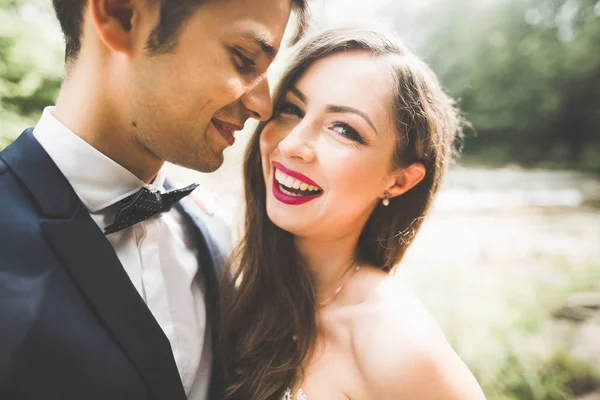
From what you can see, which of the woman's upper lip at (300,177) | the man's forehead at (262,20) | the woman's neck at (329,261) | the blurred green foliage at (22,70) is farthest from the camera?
the blurred green foliage at (22,70)

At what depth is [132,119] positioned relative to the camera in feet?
4.85

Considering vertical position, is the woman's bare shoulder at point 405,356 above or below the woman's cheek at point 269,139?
below

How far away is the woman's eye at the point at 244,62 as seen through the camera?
1.53m

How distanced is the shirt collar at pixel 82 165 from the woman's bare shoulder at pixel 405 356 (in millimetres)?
980

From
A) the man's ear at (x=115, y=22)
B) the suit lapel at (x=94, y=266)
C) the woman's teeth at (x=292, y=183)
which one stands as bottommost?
the suit lapel at (x=94, y=266)

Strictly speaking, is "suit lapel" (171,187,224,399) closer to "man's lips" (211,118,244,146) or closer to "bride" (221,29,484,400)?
"bride" (221,29,484,400)

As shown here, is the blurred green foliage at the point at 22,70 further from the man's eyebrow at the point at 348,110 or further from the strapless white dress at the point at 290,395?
the strapless white dress at the point at 290,395

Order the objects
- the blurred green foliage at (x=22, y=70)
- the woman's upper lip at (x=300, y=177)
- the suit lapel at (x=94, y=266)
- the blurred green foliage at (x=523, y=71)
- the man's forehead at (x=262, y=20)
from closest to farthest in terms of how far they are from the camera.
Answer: the suit lapel at (x=94, y=266)
the man's forehead at (x=262, y=20)
the woman's upper lip at (x=300, y=177)
the blurred green foliage at (x=22, y=70)
the blurred green foliage at (x=523, y=71)

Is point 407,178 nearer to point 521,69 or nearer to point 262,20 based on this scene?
point 262,20

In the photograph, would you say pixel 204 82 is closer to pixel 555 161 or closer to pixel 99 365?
pixel 99 365

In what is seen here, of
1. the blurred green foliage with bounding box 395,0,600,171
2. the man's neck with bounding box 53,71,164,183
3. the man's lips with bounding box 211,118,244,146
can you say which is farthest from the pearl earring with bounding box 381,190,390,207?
the blurred green foliage with bounding box 395,0,600,171

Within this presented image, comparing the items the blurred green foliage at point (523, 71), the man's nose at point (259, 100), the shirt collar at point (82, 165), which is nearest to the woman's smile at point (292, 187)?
the man's nose at point (259, 100)

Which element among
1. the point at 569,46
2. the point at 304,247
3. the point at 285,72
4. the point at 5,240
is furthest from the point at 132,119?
the point at 569,46

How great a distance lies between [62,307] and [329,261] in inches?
42.2
